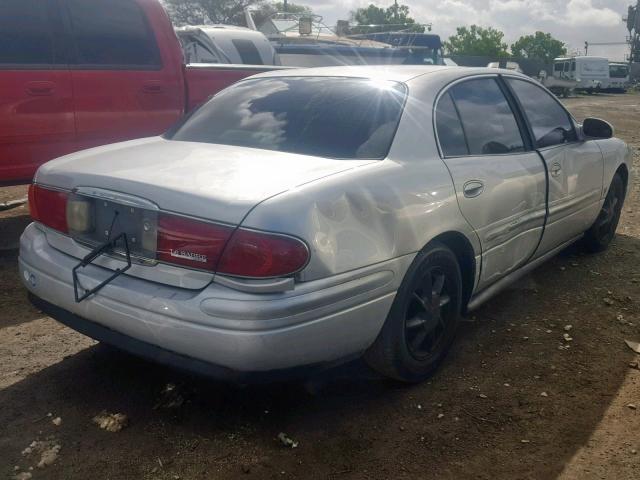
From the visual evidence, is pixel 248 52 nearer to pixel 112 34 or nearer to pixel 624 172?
pixel 112 34

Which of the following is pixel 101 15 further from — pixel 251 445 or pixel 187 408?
pixel 251 445

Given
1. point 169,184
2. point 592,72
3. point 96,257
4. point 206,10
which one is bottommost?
point 96,257

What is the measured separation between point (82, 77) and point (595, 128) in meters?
3.95

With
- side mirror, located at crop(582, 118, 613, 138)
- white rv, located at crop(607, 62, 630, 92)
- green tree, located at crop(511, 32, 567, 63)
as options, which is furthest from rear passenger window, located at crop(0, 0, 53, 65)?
green tree, located at crop(511, 32, 567, 63)

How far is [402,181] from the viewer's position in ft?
9.18

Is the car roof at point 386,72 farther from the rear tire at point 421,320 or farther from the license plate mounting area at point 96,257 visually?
the license plate mounting area at point 96,257

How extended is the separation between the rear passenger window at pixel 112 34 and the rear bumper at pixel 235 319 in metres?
3.06

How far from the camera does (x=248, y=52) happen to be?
10016mm

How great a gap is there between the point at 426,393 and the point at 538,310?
1421mm

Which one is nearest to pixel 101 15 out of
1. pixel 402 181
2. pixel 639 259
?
pixel 402 181

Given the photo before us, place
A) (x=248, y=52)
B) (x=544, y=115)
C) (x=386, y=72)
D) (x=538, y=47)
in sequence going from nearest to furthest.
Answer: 1. (x=386, y=72)
2. (x=544, y=115)
3. (x=248, y=52)
4. (x=538, y=47)

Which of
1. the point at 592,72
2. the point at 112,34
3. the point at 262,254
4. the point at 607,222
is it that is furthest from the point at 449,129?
the point at 592,72

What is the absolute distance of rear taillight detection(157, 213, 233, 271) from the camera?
2352 millimetres

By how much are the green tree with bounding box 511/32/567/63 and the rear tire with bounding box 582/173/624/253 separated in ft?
229
